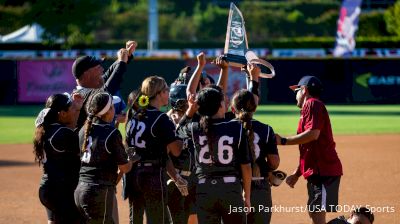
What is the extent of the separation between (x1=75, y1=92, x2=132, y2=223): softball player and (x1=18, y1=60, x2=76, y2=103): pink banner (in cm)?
2493

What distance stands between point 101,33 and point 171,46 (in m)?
23.8

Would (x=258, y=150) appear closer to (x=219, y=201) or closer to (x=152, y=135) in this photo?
(x=219, y=201)

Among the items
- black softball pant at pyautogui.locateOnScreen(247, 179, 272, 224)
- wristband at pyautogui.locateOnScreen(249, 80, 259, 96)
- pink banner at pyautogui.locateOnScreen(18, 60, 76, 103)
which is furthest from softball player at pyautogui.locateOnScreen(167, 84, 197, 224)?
pink banner at pyautogui.locateOnScreen(18, 60, 76, 103)

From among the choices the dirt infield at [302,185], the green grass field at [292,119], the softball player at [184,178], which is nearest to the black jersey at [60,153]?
the softball player at [184,178]

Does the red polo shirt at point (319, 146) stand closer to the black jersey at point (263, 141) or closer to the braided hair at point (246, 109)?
the black jersey at point (263, 141)

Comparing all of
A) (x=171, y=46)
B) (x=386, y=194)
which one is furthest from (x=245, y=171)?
(x=171, y=46)

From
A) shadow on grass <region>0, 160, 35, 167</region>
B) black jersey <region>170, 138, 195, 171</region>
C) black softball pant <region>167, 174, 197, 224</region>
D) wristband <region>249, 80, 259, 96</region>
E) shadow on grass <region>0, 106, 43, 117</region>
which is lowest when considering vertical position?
shadow on grass <region>0, 106, 43, 117</region>

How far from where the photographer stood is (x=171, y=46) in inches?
2406

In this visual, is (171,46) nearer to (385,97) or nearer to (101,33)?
(101,33)

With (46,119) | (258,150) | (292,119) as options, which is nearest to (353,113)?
(292,119)

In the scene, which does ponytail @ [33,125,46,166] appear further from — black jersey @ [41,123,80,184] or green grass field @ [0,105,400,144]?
green grass field @ [0,105,400,144]

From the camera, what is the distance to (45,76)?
32969 millimetres

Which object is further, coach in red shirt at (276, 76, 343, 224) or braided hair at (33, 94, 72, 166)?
coach in red shirt at (276, 76, 343, 224)

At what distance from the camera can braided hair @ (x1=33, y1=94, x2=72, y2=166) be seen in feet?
27.2
